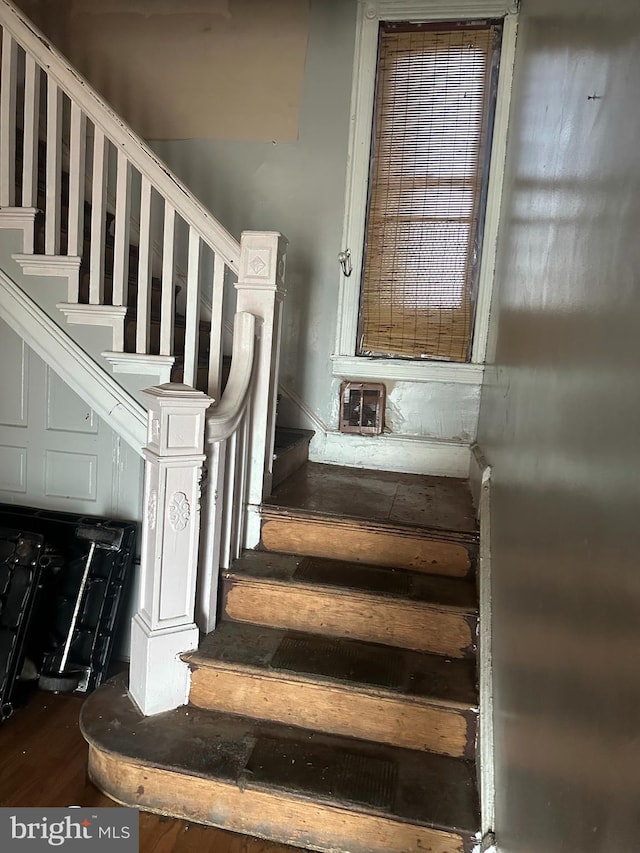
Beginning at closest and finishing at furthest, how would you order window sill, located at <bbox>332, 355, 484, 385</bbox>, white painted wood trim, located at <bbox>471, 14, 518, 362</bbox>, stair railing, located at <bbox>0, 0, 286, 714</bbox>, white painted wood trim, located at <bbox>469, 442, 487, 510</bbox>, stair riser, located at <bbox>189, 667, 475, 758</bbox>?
stair riser, located at <bbox>189, 667, 475, 758</bbox> → stair railing, located at <bbox>0, 0, 286, 714</bbox> → white painted wood trim, located at <bbox>469, 442, 487, 510</bbox> → white painted wood trim, located at <bbox>471, 14, 518, 362</bbox> → window sill, located at <bbox>332, 355, 484, 385</bbox>

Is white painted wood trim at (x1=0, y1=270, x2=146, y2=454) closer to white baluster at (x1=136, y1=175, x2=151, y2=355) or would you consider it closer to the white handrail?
white baluster at (x1=136, y1=175, x2=151, y2=355)

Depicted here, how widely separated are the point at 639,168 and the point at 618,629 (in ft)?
2.06

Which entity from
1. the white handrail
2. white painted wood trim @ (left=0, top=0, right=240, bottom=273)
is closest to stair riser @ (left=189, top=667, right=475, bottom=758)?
the white handrail

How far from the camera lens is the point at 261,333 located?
221cm

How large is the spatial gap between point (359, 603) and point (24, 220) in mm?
1946

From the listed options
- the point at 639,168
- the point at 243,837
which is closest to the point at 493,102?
the point at 639,168

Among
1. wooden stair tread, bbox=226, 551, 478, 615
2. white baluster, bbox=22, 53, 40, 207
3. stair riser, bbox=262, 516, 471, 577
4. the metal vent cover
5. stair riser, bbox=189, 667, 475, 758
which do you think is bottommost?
stair riser, bbox=189, 667, 475, 758

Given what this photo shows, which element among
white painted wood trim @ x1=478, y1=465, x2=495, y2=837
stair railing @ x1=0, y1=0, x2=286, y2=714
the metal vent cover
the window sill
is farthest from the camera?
the metal vent cover

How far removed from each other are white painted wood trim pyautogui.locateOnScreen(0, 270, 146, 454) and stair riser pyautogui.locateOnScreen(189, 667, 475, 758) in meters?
0.95

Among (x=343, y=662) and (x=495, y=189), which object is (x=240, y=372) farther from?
(x=495, y=189)

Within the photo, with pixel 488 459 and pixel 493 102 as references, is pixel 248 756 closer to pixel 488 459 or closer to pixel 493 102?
pixel 488 459

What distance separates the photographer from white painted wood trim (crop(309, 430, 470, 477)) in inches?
122

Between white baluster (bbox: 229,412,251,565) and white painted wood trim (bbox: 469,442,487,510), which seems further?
white painted wood trim (bbox: 469,442,487,510)

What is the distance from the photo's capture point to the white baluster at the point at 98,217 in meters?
2.20
